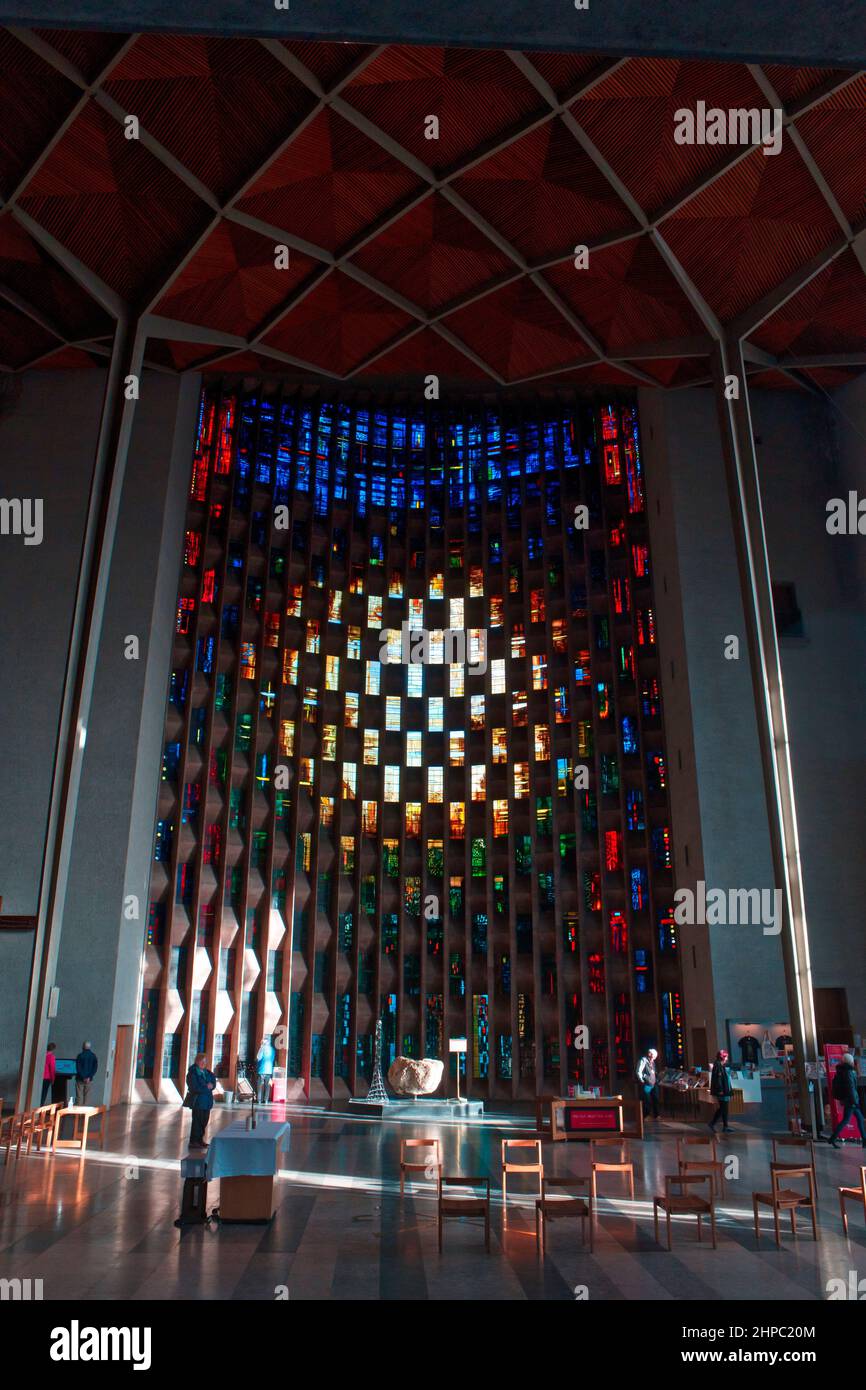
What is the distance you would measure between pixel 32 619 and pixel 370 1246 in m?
17.9

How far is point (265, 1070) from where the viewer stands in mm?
21859

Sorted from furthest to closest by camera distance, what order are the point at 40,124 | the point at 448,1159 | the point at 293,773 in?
the point at 293,773 < the point at 40,124 < the point at 448,1159

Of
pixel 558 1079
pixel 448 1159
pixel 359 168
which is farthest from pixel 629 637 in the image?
pixel 448 1159

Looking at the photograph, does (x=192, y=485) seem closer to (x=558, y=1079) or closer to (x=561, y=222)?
(x=561, y=222)

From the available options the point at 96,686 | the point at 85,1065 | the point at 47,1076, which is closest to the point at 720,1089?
the point at 85,1065

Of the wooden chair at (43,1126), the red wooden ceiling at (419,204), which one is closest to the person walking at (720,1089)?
the wooden chair at (43,1126)

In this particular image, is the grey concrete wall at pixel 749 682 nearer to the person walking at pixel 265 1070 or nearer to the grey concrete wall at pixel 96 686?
the person walking at pixel 265 1070

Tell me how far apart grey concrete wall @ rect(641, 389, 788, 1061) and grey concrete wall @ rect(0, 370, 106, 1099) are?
1392 centimetres

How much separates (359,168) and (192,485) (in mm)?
11296

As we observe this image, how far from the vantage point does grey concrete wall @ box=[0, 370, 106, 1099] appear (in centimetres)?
2017

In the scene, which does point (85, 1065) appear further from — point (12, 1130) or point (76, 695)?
point (76, 695)

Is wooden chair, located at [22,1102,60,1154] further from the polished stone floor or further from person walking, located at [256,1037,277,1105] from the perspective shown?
person walking, located at [256,1037,277,1105]

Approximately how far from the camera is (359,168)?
1748 centimetres

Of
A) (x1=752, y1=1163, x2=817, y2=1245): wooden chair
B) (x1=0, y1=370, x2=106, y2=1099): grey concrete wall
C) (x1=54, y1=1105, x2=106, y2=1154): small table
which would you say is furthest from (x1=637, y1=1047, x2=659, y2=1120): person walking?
(x1=0, y1=370, x2=106, y2=1099): grey concrete wall
